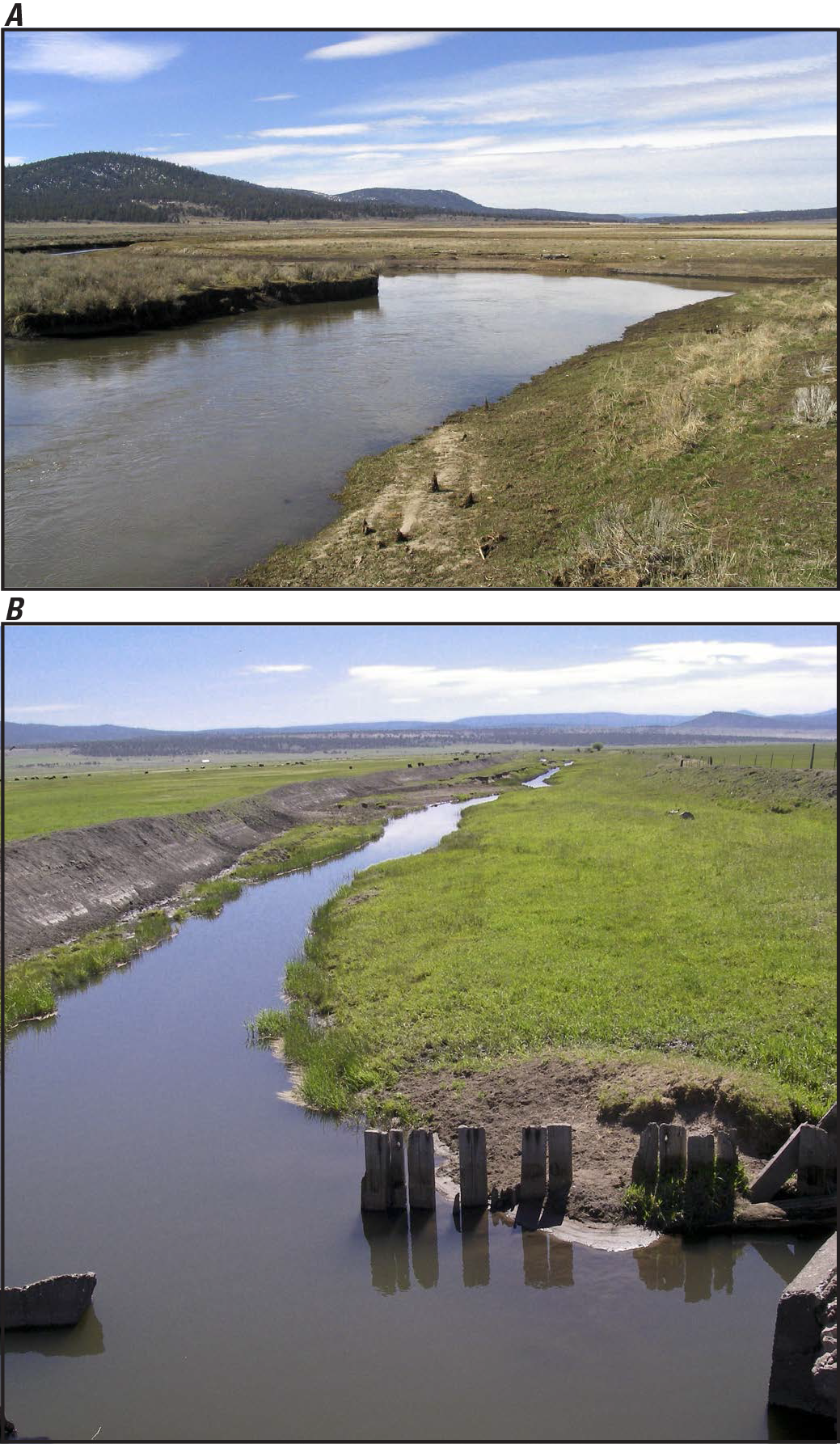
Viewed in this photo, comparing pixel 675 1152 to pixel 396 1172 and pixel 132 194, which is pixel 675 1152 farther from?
pixel 132 194

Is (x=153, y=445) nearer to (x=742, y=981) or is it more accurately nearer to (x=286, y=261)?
(x=742, y=981)

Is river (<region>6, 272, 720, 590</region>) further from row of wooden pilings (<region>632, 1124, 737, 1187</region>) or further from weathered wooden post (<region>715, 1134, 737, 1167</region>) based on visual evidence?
weathered wooden post (<region>715, 1134, 737, 1167</region>)

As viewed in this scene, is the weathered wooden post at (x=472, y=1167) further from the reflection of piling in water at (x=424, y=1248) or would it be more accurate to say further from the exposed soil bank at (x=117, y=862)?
the exposed soil bank at (x=117, y=862)

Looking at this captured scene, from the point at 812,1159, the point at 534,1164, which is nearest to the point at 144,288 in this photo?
the point at 534,1164

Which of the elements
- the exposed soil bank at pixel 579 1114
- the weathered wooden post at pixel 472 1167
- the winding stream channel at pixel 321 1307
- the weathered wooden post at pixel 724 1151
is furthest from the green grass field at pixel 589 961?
the weathered wooden post at pixel 472 1167

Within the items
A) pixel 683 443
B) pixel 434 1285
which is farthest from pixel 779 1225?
pixel 683 443

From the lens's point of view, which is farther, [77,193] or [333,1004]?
[333,1004]

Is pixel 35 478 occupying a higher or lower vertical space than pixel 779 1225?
higher

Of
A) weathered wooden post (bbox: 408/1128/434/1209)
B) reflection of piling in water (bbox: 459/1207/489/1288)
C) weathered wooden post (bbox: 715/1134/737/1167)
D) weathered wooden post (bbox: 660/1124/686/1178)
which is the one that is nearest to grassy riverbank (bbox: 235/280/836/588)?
weathered wooden post (bbox: 660/1124/686/1178)
